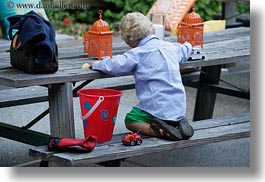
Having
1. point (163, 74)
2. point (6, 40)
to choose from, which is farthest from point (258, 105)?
point (6, 40)

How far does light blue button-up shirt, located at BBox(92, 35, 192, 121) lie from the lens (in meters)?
4.34

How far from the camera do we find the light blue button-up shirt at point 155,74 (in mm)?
4340

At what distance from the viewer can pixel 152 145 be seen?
4242mm

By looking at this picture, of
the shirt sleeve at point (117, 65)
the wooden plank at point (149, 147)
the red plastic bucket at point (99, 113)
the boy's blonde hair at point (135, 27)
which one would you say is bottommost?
the wooden plank at point (149, 147)

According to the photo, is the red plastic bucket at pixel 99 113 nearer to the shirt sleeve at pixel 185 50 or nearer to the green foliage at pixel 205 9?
the shirt sleeve at pixel 185 50

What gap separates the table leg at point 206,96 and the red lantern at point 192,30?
3.37 ft

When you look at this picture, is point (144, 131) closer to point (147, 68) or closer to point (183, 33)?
point (147, 68)

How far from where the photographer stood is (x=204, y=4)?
1003 centimetres

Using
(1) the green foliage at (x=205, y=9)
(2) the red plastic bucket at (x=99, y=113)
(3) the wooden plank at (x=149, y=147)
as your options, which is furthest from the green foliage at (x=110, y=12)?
(2) the red plastic bucket at (x=99, y=113)

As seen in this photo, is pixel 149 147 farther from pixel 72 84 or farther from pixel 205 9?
pixel 205 9

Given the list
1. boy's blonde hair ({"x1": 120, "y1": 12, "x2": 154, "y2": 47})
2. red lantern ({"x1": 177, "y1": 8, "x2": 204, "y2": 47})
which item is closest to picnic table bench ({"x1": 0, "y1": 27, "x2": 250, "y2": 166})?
red lantern ({"x1": 177, "y1": 8, "x2": 204, "y2": 47})

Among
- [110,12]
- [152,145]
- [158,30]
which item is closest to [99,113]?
[152,145]

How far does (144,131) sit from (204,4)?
228 inches

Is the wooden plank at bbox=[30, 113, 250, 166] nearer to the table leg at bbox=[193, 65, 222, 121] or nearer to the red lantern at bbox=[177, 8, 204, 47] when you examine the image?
the red lantern at bbox=[177, 8, 204, 47]
